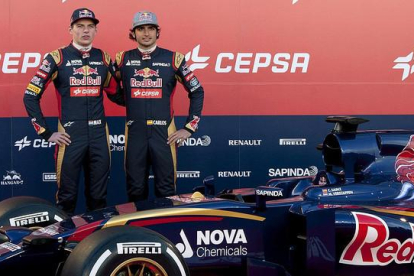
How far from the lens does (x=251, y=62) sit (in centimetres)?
732

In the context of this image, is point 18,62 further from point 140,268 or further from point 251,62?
point 140,268

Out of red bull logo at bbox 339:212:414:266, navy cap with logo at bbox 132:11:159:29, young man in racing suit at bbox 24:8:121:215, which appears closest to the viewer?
red bull logo at bbox 339:212:414:266

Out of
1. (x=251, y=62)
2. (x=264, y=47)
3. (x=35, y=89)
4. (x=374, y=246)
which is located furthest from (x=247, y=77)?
(x=374, y=246)

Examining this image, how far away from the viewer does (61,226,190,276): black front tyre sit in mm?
3797

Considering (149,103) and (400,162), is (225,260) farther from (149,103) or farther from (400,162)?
(149,103)

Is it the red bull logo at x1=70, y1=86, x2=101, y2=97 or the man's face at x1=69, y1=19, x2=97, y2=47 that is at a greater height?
the man's face at x1=69, y1=19, x2=97, y2=47

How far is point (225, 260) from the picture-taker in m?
4.46

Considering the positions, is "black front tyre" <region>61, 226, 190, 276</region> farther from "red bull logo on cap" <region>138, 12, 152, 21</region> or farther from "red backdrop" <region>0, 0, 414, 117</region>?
"red backdrop" <region>0, 0, 414, 117</region>

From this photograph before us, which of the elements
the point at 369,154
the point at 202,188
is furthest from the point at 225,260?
the point at 369,154

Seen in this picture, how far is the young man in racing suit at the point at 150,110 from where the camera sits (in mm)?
6414

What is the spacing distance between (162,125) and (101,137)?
1.70ft

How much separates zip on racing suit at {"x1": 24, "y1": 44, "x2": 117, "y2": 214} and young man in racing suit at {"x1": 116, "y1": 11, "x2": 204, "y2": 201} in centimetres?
24

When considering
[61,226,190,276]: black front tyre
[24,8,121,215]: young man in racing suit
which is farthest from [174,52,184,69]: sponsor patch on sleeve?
[61,226,190,276]: black front tyre

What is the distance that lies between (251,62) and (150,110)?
4.40 ft
